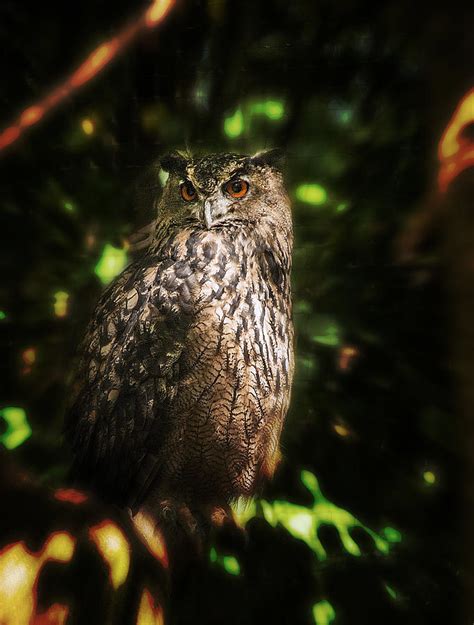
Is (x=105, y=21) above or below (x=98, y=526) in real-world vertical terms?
above

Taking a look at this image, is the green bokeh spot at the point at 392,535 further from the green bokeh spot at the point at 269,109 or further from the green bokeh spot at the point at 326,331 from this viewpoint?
the green bokeh spot at the point at 269,109

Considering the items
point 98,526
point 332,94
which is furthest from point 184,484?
point 332,94

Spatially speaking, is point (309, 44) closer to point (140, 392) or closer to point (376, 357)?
point (376, 357)

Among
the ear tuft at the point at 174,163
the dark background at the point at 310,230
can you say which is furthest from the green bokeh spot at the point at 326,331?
the ear tuft at the point at 174,163

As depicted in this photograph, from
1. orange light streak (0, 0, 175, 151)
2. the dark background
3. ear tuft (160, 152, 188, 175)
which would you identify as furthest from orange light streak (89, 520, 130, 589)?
orange light streak (0, 0, 175, 151)

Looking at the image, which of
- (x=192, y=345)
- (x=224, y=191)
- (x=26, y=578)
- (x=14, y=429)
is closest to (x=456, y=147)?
(x=224, y=191)

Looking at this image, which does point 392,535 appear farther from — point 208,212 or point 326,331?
point 208,212

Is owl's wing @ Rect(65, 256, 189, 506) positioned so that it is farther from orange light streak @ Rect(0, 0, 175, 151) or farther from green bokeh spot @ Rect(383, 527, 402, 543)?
green bokeh spot @ Rect(383, 527, 402, 543)
